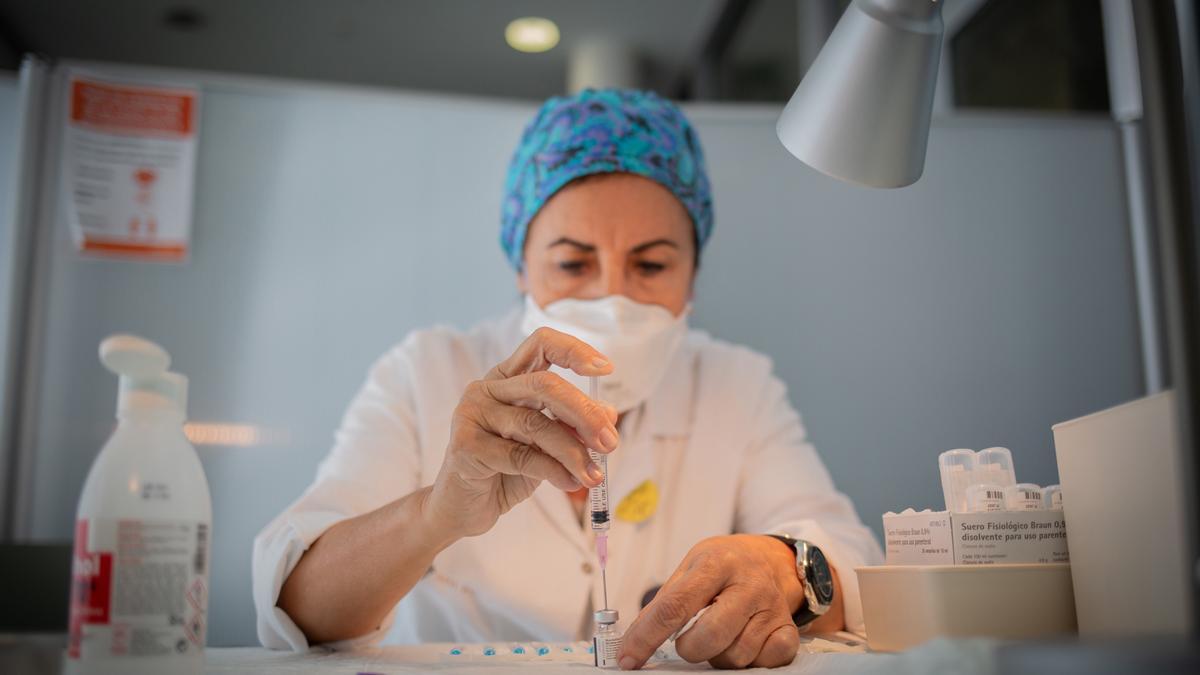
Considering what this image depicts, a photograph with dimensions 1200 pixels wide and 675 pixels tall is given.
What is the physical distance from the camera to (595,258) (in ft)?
4.35

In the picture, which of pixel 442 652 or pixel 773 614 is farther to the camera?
pixel 442 652

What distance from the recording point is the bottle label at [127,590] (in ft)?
1.87

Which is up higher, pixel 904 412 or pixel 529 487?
pixel 904 412

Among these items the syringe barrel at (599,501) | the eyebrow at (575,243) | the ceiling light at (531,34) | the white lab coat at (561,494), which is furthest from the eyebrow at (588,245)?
the ceiling light at (531,34)

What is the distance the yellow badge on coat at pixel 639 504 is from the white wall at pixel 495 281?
438 mm

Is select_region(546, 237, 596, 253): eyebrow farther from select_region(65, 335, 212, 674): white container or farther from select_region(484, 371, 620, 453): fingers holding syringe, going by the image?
select_region(65, 335, 212, 674): white container

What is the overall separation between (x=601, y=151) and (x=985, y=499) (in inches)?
29.3

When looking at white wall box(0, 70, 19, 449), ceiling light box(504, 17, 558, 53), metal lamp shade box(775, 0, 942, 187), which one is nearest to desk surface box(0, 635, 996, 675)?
metal lamp shade box(775, 0, 942, 187)

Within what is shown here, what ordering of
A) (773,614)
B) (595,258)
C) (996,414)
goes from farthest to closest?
(996,414) < (595,258) < (773,614)

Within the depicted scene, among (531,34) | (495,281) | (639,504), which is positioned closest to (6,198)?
(495,281)

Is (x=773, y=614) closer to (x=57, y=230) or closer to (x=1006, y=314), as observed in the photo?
(x=1006, y=314)

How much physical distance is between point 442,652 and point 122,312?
3.42 ft

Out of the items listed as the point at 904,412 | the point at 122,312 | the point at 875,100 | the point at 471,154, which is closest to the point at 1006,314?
the point at 904,412

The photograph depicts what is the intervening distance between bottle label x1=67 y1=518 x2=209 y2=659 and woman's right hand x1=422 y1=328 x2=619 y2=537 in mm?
311
